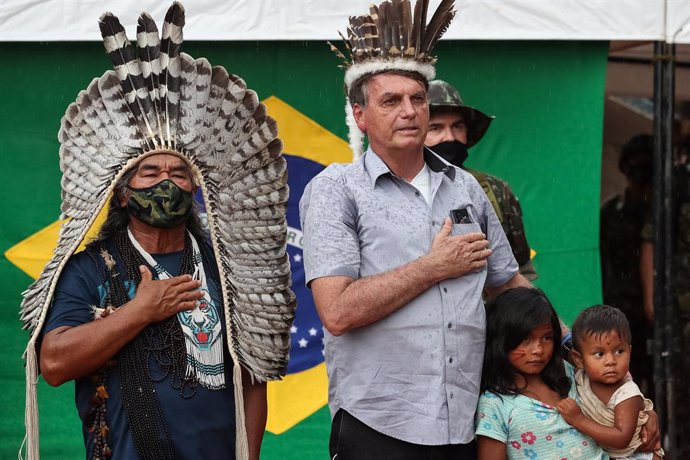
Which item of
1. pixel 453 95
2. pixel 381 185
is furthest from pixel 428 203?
pixel 453 95

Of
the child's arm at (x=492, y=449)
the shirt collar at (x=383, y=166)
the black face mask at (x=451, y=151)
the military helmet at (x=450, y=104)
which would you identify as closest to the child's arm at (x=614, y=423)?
the child's arm at (x=492, y=449)

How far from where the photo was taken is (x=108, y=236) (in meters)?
3.50

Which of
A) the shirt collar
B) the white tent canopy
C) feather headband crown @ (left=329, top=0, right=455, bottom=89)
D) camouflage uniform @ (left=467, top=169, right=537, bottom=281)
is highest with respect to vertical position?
the white tent canopy

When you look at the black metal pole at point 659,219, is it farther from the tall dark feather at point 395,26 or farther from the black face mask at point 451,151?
the tall dark feather at point 395,26

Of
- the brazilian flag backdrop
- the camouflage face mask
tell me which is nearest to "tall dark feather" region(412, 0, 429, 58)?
the camouflage face mask

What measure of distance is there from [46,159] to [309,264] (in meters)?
2.60

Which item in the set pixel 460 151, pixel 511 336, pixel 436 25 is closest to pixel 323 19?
pixel 460 151

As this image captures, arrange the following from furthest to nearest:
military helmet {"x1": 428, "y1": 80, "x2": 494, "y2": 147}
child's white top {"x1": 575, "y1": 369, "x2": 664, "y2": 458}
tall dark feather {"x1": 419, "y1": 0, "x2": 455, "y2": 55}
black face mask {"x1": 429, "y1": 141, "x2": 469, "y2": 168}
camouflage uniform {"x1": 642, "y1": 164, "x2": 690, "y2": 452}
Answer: camouflage uniform {"x1": 642, "y1": 164, "x2": 690, "y2": 452}, military helmet {"x1": 428, "y1": 80, "x2": 494, "y2": 147}, black face mask {"x1": 429, "y1": 141, "x2": 469, "y2": 168}, tall dark feather {"x1": 419, "y1": 0, "x2": 455, "y2": 55}, child's white top {"x1": 575, "y1": 369, "x2": 664, "y2": 458}

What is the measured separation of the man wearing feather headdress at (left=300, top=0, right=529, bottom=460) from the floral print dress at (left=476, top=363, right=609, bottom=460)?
0.21 feet

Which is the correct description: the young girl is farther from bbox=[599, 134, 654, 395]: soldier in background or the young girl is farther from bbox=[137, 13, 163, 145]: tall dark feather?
bbox=[599, 134, 654, 395]: soldier in background

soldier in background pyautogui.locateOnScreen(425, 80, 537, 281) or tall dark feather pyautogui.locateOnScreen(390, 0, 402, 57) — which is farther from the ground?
tall dark feather pyautogui.locateOnScreen(390, 0, 402, 57)

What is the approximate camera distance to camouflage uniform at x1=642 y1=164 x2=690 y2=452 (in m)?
6.42

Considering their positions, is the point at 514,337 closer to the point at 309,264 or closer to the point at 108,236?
the point at 309,264

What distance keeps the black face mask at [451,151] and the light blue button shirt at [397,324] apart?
3.59 ft
